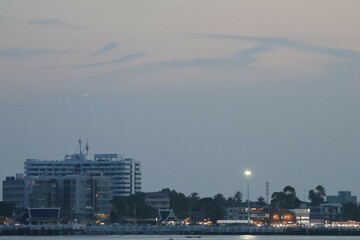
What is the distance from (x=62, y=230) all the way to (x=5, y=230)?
34.3 feet

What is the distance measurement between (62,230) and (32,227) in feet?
18.9

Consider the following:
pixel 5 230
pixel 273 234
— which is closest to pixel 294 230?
pixel 273 234

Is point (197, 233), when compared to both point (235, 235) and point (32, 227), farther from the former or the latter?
point (32, 227)

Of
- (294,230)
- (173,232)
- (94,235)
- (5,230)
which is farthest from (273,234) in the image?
(5,230)

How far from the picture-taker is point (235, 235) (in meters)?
200

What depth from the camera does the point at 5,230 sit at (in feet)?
646

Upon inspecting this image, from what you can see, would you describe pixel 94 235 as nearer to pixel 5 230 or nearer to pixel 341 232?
pixel 5 230

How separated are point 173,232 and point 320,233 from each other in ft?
88.9

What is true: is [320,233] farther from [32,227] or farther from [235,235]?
[32,227]

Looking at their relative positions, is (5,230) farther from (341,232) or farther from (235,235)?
(341,232)

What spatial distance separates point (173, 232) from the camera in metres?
200

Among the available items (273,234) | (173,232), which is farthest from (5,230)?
(273,234)

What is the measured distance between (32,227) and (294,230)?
1892 inches

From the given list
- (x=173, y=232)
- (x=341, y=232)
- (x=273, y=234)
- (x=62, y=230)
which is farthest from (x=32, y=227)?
(x=341, y=232)
